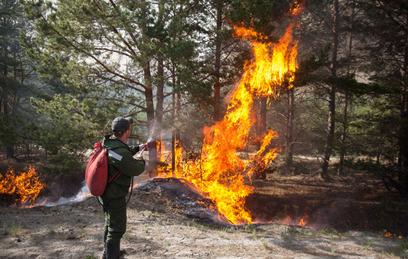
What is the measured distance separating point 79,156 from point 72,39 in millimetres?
5471

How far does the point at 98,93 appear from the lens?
13.2m

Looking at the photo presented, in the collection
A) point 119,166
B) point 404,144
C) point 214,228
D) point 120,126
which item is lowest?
point 214,228

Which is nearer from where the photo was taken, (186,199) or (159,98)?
(186,199)

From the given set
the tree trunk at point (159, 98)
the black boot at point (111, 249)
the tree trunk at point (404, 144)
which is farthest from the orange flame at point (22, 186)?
the tree trunk at point (404, 144)

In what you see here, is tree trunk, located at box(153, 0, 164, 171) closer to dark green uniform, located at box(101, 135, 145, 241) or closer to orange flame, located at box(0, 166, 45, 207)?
orange flame, located at box(0, 166, 45, 207)

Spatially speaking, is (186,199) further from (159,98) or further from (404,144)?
(404,144)

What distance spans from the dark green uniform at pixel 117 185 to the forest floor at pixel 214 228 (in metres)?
1.08

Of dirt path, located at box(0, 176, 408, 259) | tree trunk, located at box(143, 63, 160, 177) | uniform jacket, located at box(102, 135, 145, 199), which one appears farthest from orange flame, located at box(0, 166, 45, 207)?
uniform jacket, located at box(102, 135, 145, 199)

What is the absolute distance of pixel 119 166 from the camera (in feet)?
11.6

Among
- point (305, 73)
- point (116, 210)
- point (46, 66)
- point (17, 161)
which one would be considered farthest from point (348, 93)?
point (17, 161)

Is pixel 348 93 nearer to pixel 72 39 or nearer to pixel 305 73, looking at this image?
pixel 305 73

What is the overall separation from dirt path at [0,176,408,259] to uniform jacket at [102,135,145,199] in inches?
58.8

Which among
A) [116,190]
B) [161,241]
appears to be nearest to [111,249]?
[116,190]

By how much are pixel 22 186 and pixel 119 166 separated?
14496 millimetres
